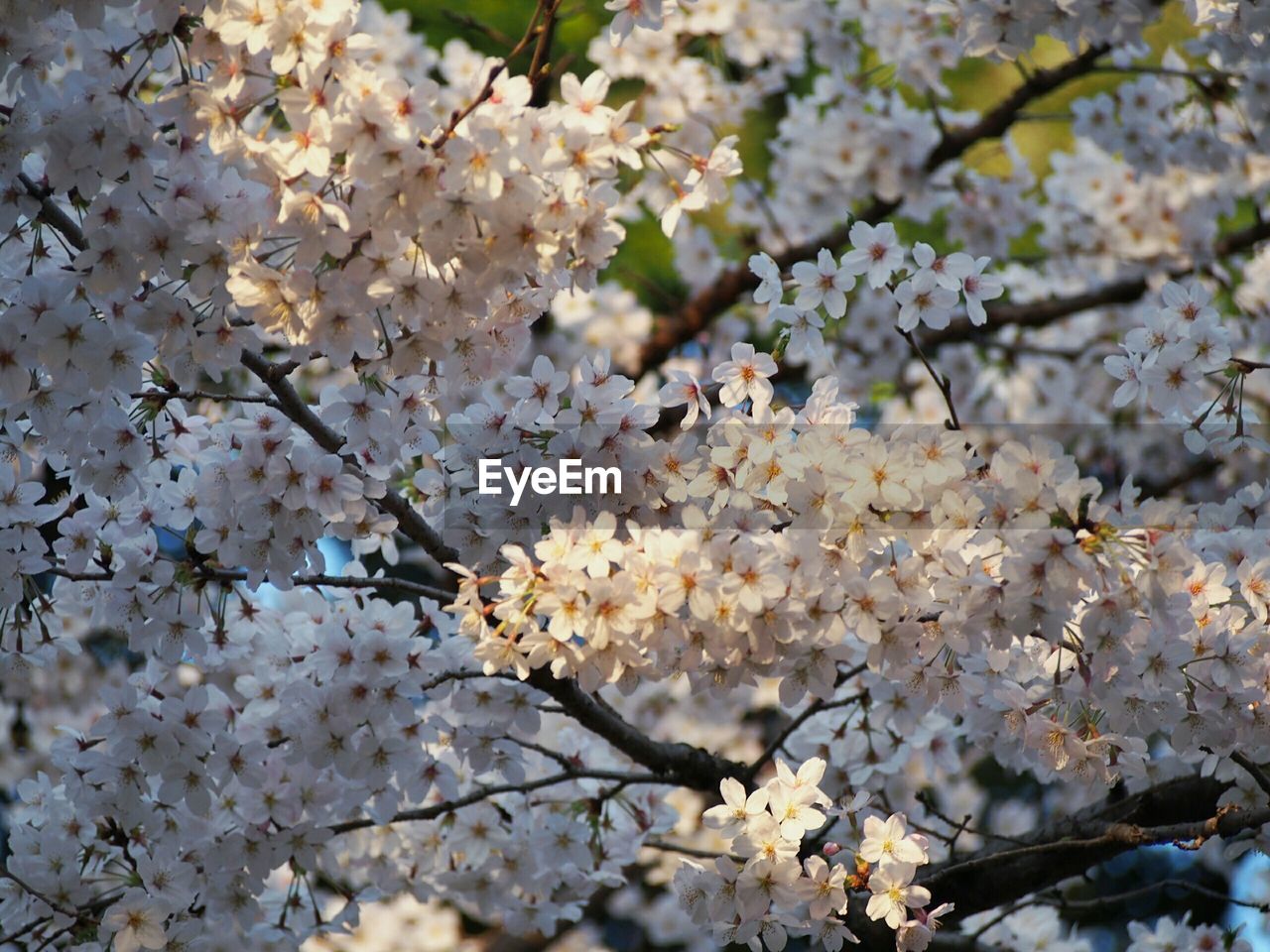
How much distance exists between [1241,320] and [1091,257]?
84 centimetres

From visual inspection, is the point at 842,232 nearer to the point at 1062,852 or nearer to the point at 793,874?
the point at 1062,852

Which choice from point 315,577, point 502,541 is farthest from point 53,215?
point 502,541

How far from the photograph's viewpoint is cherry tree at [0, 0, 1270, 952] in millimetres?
2434

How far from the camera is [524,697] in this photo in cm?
334

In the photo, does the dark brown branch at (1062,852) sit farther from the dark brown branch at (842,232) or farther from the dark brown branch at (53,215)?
the dark brown branch at (842,232)

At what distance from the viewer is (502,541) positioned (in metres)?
2.94

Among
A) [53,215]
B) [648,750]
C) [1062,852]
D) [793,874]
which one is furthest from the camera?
[648,750]

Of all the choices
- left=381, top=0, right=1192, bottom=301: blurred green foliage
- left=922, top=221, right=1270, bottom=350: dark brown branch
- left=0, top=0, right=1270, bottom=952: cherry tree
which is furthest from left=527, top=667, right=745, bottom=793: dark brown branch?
left=922, top=221, right=1270, bottom=350: dark brown branch

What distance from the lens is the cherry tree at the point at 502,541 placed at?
243 cm

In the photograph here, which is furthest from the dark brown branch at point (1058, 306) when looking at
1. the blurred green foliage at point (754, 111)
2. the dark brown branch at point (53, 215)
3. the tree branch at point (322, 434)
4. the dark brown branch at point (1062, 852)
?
the dark brown branch at point (53, 215)

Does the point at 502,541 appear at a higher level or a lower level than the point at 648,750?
higher

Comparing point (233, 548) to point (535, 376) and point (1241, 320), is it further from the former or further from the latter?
point (1241, 320)

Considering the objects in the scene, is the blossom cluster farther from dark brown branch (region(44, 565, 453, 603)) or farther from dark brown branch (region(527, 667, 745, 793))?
dark brown branch (region(44, 565, 453, 603))

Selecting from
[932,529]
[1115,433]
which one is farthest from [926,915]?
[1115,433]
